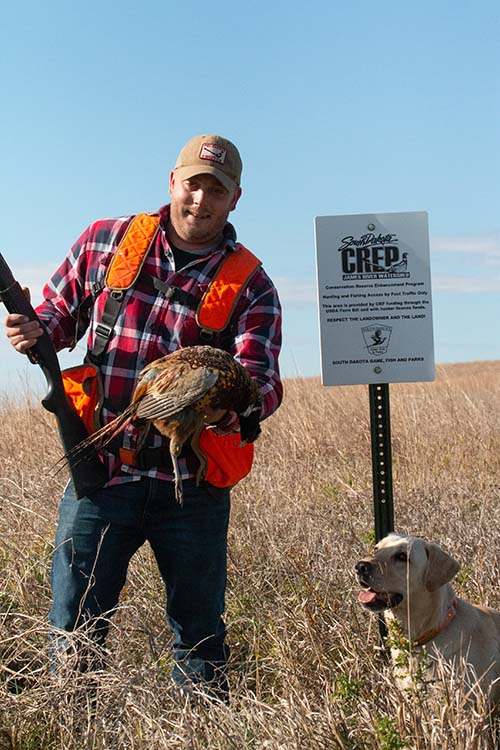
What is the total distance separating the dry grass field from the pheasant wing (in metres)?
0.98

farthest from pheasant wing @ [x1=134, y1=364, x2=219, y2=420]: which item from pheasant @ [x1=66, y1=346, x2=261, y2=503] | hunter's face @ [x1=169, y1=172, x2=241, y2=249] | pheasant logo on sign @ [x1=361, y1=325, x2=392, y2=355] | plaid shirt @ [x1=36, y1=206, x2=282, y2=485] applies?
pheasant logo on sign @ [x1=361, y1=325, x2=392, y2=355]

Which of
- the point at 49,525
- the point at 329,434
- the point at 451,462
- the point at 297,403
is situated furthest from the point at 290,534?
the point at 297,403

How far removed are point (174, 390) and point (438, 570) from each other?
1.47 metres

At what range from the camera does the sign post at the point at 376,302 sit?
186 inches

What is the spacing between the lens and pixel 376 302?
15.5ft

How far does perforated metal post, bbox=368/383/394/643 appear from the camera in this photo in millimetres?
4719

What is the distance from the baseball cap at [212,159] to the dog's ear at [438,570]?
1834mm

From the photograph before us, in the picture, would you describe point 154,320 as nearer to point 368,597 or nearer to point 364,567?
point 364,567

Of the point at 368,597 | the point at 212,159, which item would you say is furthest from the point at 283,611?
the point at 212,159

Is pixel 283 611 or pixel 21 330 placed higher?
pixel 21 330

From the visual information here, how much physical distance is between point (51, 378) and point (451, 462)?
5710 mm

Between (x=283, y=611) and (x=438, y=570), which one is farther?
(x=283, y=611)

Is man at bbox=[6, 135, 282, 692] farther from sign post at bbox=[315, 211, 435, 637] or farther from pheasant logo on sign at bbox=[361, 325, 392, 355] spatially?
pheasant logo on sign at bbox=[361, 325, 392, 355]

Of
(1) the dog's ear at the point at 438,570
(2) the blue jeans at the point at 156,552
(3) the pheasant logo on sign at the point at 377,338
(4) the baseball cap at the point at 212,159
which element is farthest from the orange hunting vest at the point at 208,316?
(3) the pheasant logo on sign at the point at 377,338
